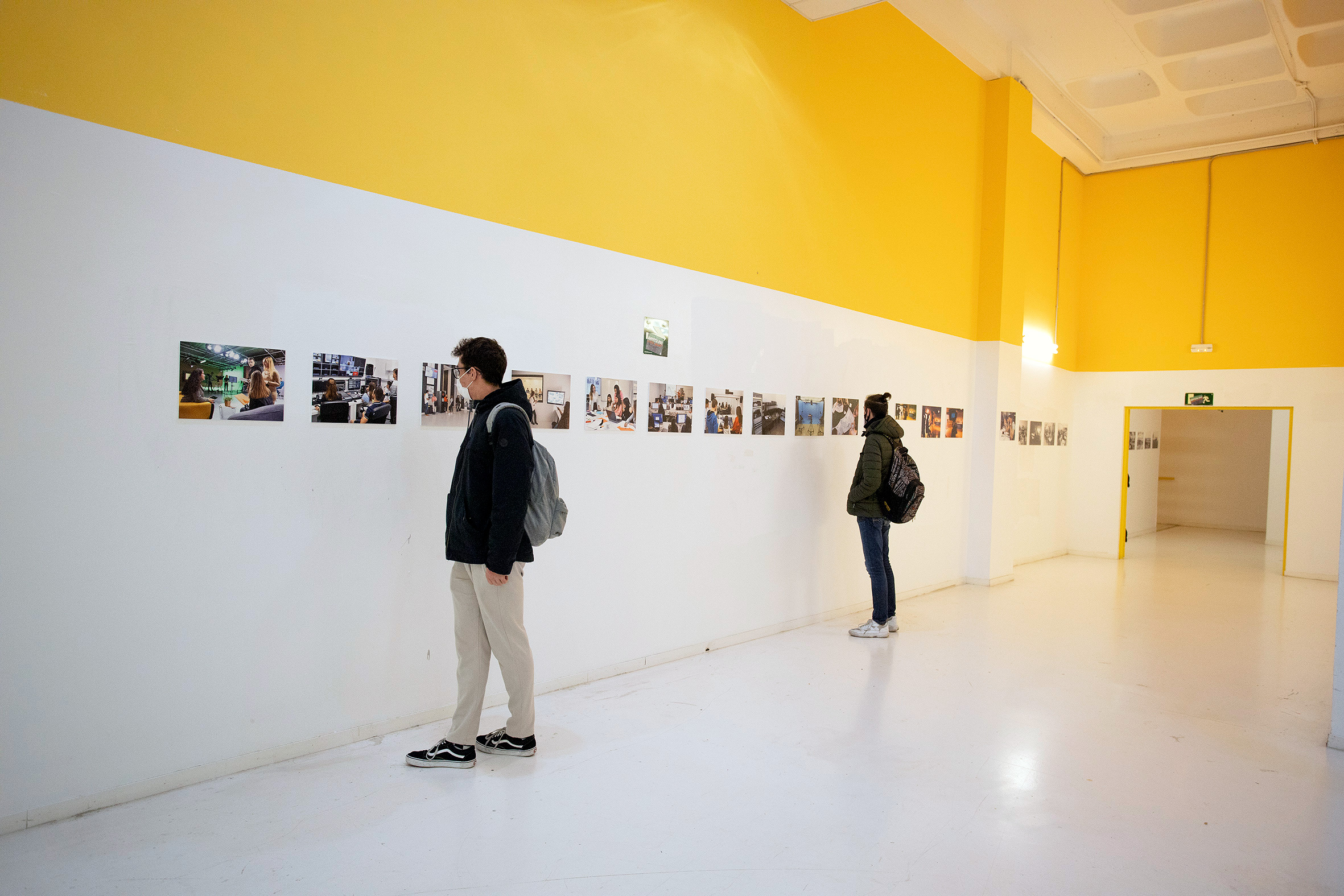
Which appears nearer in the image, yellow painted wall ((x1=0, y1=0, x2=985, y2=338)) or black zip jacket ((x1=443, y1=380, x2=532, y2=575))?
yellow painted wall ((x1=0, y1=0, x2=985, y2=338))

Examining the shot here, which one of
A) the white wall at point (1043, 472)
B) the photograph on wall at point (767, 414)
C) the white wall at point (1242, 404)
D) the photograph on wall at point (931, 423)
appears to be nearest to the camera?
the photograph on wall at point (767, 414)

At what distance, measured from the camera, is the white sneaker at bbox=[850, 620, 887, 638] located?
6.16m

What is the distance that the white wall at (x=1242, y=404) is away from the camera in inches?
369

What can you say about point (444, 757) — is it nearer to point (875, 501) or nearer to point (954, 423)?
point (875, 501)

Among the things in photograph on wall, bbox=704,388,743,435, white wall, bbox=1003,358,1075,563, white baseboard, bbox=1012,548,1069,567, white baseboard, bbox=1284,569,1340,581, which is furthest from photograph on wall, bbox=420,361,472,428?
white baseboard, bbox=1284,569,1340,581

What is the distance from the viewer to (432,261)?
13.0ft

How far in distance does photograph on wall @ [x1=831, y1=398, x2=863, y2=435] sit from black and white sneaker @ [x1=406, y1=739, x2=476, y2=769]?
412 cm

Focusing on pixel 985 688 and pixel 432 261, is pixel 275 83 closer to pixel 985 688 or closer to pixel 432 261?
pixel 432 261

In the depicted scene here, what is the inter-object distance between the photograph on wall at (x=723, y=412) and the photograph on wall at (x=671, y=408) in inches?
6.3

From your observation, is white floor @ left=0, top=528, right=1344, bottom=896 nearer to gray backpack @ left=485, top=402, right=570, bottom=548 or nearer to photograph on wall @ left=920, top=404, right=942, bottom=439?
gray backpack @ left=485, top=402, right=570, bottom=548

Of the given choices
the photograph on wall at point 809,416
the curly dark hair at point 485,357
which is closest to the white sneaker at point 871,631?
the photograph on wall at point 809,416

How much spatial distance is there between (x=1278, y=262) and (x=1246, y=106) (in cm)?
190

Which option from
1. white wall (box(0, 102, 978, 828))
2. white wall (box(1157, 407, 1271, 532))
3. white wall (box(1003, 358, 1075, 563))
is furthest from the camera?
white wall (box(1157, 407, 1271, 532))

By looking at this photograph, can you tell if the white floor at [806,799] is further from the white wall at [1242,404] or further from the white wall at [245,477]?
the white wall at [1242,404]
